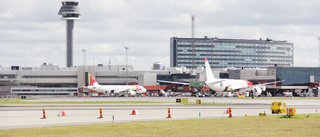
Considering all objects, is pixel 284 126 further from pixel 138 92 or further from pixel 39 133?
pixel 138 92

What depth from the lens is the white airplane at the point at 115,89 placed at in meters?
173

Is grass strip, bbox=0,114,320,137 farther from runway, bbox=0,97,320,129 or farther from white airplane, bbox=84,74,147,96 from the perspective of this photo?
white airplane, bbox=84,74,147,96

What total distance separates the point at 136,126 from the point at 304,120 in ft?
56.5

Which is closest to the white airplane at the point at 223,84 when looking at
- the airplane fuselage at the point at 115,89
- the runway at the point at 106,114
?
the airplane fuselage at the point at 115,89

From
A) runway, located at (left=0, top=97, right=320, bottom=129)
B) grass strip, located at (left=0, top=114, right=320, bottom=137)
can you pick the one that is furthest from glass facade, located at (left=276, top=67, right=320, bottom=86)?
grass strip, located at (left=0, top=114, right=320, bottom=137)

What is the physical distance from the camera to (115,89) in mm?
176750

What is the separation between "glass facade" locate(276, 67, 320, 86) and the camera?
615 ft

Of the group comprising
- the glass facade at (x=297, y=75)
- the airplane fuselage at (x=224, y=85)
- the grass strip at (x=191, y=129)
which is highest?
the glass facade at (x=297, y=75)

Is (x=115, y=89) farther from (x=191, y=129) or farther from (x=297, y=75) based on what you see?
(x=191, y=129)

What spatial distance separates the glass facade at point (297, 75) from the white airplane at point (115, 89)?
155 feet

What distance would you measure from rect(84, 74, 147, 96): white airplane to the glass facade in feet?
155

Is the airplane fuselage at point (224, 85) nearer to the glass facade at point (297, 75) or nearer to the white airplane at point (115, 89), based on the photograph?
the glass facade at point (297, 75)

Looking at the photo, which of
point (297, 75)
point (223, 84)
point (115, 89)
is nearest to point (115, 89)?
point (115, 89)

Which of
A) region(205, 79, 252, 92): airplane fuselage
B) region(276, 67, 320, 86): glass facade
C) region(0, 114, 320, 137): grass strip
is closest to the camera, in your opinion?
region(0, 114, 320, 137): grass strip
